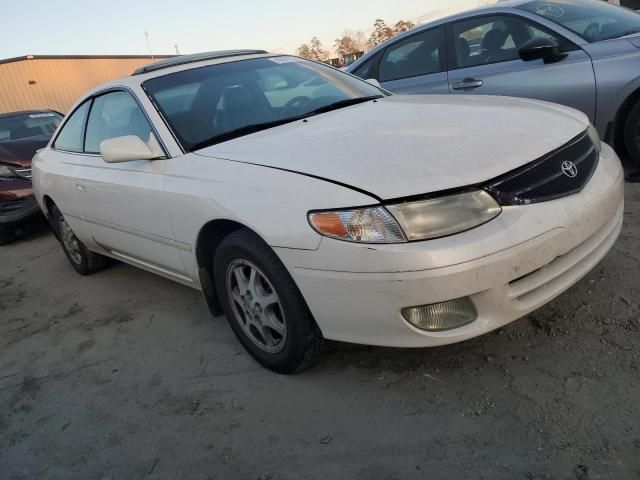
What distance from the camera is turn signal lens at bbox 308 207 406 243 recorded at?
1947 mm

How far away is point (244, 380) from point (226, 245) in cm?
66

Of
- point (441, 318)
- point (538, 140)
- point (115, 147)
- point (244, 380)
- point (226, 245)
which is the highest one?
point (115, 147)

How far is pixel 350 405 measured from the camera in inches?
89.0

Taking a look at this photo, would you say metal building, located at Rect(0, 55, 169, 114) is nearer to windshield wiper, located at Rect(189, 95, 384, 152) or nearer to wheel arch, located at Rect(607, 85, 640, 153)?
windshield wiper, located at Rect(189, 95, 384, 152)

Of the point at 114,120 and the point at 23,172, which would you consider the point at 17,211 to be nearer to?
the point at 23,172

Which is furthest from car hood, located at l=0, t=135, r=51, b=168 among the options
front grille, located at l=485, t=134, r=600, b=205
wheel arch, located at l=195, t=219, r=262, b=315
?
front grille, located at l=485, t=134, r=600, b=205

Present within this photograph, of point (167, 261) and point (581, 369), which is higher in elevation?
point (167, 261)

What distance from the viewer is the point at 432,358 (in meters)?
2.46

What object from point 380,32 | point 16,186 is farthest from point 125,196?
point 380,32

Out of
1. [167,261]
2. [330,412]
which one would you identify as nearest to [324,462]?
[330,412]

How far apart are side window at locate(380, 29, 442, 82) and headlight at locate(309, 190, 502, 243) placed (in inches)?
132

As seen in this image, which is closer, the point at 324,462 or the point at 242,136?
the point at 324,462

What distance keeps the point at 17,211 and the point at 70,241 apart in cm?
217

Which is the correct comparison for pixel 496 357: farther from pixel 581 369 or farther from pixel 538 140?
pixel 538 140
